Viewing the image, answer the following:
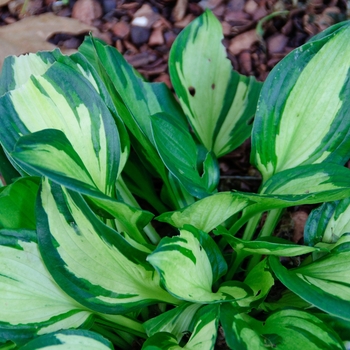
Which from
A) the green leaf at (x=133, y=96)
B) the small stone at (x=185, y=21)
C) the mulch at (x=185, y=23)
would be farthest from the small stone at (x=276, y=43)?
the green leaf at (x=133, y=96)

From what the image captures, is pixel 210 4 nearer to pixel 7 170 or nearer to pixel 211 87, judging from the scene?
pixel 211 87

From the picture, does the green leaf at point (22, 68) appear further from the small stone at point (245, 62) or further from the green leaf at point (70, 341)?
the small stone at point (245, 62)

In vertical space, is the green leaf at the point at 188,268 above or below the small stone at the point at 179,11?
below

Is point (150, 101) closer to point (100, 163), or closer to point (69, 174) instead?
point (100, 163)

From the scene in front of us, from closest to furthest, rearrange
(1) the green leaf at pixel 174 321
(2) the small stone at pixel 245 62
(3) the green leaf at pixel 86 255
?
1. (3) the green leaf at pixel 86 255
2. (1) the green leaf at pixel 174 321
3. (2) the small stone at pixel 245 62

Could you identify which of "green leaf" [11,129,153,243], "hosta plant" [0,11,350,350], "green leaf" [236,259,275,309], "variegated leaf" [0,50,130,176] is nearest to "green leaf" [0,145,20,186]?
"hosta plant" [0,11,350,350]

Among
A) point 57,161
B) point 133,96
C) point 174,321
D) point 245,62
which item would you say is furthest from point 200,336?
point 245,62

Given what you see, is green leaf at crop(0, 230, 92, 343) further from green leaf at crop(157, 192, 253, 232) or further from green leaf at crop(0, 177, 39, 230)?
green leaf at crop(157, 192, 253, 232)

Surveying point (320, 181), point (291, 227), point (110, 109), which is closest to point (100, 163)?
point (110, 109)
